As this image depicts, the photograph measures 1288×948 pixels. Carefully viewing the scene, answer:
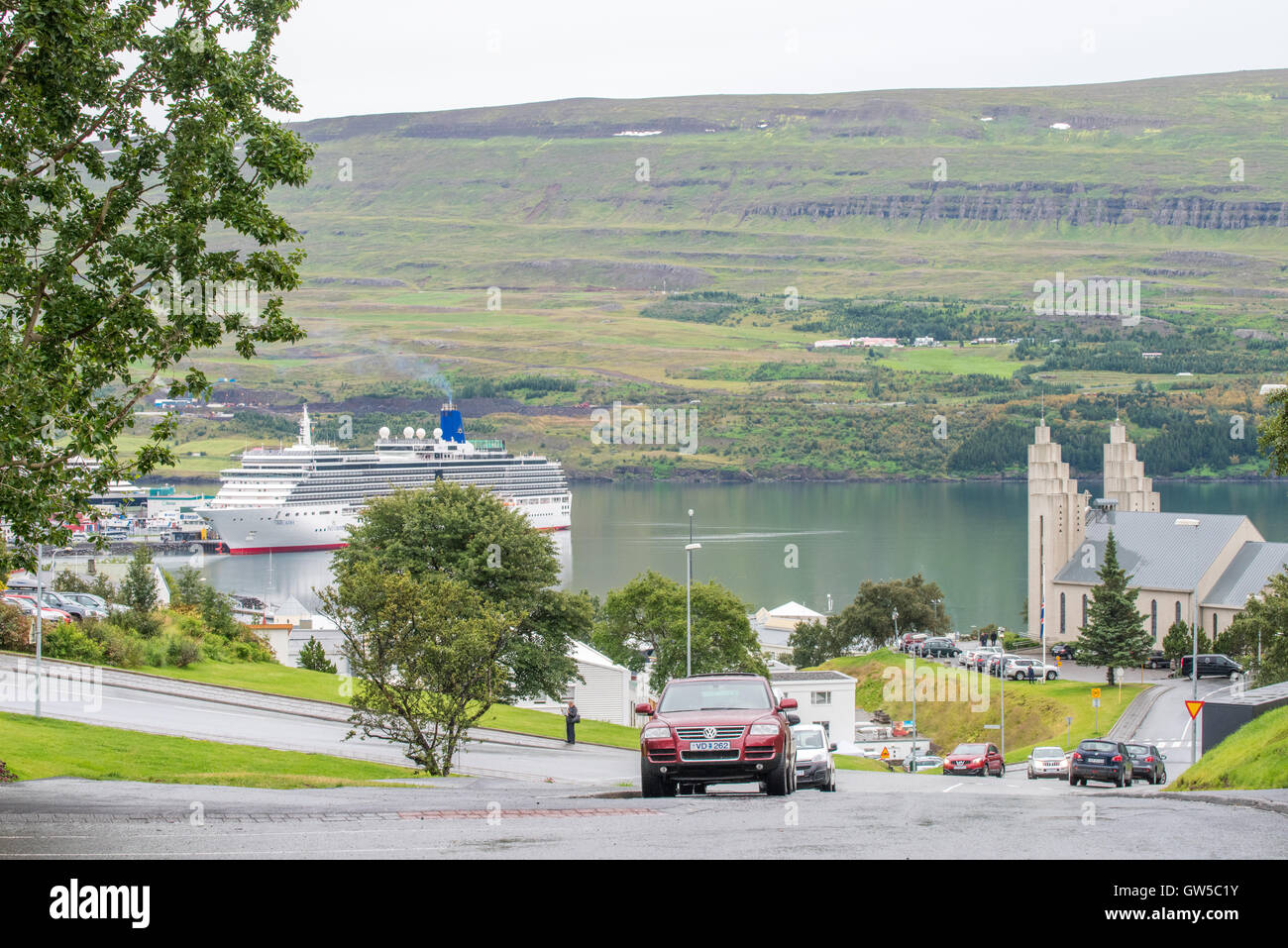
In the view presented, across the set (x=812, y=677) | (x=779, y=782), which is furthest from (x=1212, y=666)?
(x=779, y=782)

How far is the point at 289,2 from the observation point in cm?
1839

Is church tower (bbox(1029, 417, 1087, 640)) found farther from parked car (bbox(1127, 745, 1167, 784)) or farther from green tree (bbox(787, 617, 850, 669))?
parked car (bbox(1127, 745, 1167, 784))

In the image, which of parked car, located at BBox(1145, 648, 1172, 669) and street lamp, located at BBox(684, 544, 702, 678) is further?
parked car, located at BBox(1145, 648, 1172, 669)

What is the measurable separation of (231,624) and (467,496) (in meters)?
10.1

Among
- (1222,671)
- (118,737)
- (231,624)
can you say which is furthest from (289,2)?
(1222,671)

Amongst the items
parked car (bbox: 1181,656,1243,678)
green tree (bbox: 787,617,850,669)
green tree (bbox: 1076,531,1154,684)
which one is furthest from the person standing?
green tree (bbox: 787,617,850,669)

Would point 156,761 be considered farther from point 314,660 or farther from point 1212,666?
point 1212,666

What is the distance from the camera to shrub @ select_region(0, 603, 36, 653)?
125 feet

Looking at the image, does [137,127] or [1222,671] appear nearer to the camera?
[137,127]

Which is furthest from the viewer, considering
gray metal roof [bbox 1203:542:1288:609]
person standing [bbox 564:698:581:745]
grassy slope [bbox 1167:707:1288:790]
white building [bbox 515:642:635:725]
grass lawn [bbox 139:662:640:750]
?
gray metal roof [bbox 1203:542:1288:609]

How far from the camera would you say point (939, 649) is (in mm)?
79500

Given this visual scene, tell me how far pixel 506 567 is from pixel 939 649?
39160 millimetres

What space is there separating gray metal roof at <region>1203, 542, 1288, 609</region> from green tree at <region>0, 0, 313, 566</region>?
76322 millimetres
